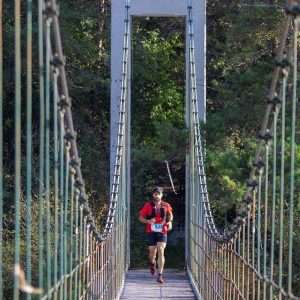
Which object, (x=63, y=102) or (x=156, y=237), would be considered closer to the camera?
(x=63, y=102)

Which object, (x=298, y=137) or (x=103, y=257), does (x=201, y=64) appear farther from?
(x=103, y=257)

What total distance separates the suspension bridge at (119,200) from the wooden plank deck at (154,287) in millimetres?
67

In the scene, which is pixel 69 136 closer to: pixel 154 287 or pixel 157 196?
pixel 157 196

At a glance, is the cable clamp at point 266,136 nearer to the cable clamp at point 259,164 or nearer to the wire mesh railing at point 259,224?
the wire mesh railing at point 259,224

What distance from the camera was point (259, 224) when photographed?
4.86 meters

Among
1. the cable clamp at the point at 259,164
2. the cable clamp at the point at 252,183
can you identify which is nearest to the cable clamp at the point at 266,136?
the cable clamp at the point at 259,164

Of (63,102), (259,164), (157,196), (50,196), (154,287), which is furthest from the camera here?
(154,287)

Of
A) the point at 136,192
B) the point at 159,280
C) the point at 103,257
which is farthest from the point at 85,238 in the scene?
the point at 136,192

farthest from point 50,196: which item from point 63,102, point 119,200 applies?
point 63,102

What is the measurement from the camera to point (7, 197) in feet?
43.5

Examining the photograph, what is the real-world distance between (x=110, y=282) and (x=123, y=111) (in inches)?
115

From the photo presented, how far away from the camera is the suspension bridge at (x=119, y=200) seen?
3492 millimetres

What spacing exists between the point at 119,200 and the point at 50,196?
1.95 m

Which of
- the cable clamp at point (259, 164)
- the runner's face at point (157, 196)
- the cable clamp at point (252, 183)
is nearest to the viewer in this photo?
the cable clamp at point (259, 164)
